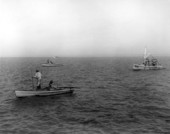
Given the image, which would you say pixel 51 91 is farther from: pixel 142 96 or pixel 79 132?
pixel 79 132

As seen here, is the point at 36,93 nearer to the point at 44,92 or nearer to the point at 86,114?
the point at 44,92

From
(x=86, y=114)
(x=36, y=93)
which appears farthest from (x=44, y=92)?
(x=86, y=114)

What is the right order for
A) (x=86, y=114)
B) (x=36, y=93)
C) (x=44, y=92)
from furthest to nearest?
(x=44, y=92), (x=36, y=93), (x=86, y=114)

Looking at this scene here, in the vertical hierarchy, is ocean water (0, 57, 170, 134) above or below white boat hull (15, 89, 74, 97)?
below

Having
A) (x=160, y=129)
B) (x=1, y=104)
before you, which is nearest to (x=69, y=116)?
(x=160, y=129)

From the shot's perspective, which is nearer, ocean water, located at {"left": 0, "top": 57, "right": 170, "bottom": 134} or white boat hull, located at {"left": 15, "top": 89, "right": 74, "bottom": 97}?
ocean water, located at {"left": 0, "top": 57, "right": 170, "bottom": 134}

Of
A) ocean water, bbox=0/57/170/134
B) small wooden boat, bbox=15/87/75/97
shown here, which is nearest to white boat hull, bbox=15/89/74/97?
small wooden boat, bbox=15/87/75/97

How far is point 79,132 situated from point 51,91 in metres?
18.1

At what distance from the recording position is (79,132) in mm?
20016

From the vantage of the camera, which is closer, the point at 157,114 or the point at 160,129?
the point at 160,129

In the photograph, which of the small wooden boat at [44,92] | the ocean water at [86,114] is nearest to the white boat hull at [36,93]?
the small wooden boat at [44,92]

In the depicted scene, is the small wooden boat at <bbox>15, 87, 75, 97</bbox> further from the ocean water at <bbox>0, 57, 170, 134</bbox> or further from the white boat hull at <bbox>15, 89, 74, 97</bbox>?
the ocean water at <bbox>0, 57, 170, 134</bbox>

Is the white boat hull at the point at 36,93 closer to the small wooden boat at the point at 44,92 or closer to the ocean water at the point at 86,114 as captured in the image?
the small wooden boat at the point at 44,92

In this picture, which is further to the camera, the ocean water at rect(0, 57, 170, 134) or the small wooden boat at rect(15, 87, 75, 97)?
the small wooden boat at rect(15, 87, 75, 97)
